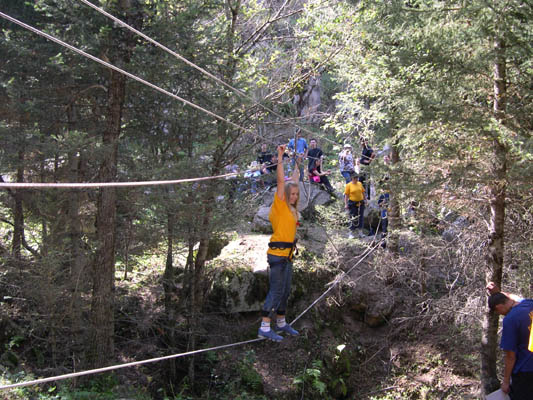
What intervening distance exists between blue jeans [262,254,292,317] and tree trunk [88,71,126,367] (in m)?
3.97

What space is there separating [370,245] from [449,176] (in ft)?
15.7

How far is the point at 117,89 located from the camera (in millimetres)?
8523

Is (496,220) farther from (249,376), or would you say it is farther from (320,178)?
(320,178)

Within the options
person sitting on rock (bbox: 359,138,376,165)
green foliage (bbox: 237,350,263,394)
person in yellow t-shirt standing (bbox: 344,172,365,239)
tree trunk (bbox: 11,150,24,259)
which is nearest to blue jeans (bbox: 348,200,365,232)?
person in yellow t-shirt standing (bbox: 344,172,365,239)

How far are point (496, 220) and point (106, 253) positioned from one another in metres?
6.59

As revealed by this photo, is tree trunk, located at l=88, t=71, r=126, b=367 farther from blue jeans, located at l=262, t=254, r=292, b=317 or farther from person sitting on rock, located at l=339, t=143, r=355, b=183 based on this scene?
person sitting on rock, located at l=339, t=143, r=355, b=183

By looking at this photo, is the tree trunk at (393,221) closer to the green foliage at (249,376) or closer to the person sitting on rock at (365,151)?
the person sitting on rock at (365,151)

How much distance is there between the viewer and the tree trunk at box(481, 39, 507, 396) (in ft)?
18.9

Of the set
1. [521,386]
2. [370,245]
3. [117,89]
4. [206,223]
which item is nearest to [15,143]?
[117,89]

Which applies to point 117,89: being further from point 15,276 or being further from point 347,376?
point 347,376

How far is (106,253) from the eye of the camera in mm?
8742

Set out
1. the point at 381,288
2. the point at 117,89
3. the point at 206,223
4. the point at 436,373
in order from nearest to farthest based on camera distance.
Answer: the point at 117,89, the point at 206,223, the point at 436,373, the point at 381,288

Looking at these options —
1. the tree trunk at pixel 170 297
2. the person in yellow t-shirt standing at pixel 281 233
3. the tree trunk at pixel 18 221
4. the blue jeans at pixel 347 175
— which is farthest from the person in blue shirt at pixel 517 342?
the tree trunk at pixel 18 221

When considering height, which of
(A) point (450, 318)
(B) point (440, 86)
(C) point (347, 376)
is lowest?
(C) point (347, 376)
